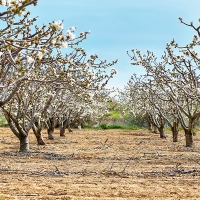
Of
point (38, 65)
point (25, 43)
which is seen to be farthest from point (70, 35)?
point (38, 65)

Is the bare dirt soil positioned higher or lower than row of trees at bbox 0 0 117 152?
lower

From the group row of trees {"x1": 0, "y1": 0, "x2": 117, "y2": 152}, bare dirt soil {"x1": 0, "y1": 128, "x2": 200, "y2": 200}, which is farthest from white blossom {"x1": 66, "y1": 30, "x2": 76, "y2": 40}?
bare dirt soil {"x1": 0, "y1": 128, "x2": 200, "y2": 200}

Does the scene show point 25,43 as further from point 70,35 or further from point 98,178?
point 98,178

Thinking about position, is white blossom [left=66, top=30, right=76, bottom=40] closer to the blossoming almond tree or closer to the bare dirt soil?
the blossoming almond tree

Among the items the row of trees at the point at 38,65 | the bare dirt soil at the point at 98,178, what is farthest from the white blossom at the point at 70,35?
the bare dirt soil at the point at 98,178

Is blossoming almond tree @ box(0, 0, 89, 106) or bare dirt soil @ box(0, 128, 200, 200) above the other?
blossoming almond tree @ box(0, 0, 89, 106)

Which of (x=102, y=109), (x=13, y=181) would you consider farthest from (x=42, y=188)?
(x=102, y=109)

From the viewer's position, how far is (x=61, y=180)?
854cm

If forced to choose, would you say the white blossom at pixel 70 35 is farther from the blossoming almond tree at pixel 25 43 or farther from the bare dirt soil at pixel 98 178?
the bare dirt soil at pixel 98 178

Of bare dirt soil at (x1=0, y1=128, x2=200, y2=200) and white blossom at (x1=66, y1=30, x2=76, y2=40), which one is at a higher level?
white blossom at (x1=66, y1=30, x2=76, y2=40)

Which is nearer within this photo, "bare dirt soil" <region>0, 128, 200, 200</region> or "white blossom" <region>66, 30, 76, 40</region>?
"white blossom" <region>66, 30, 76, 40</region>

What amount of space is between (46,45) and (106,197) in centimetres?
284

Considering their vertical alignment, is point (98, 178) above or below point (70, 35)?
below

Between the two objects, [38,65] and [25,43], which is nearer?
[25,43]
